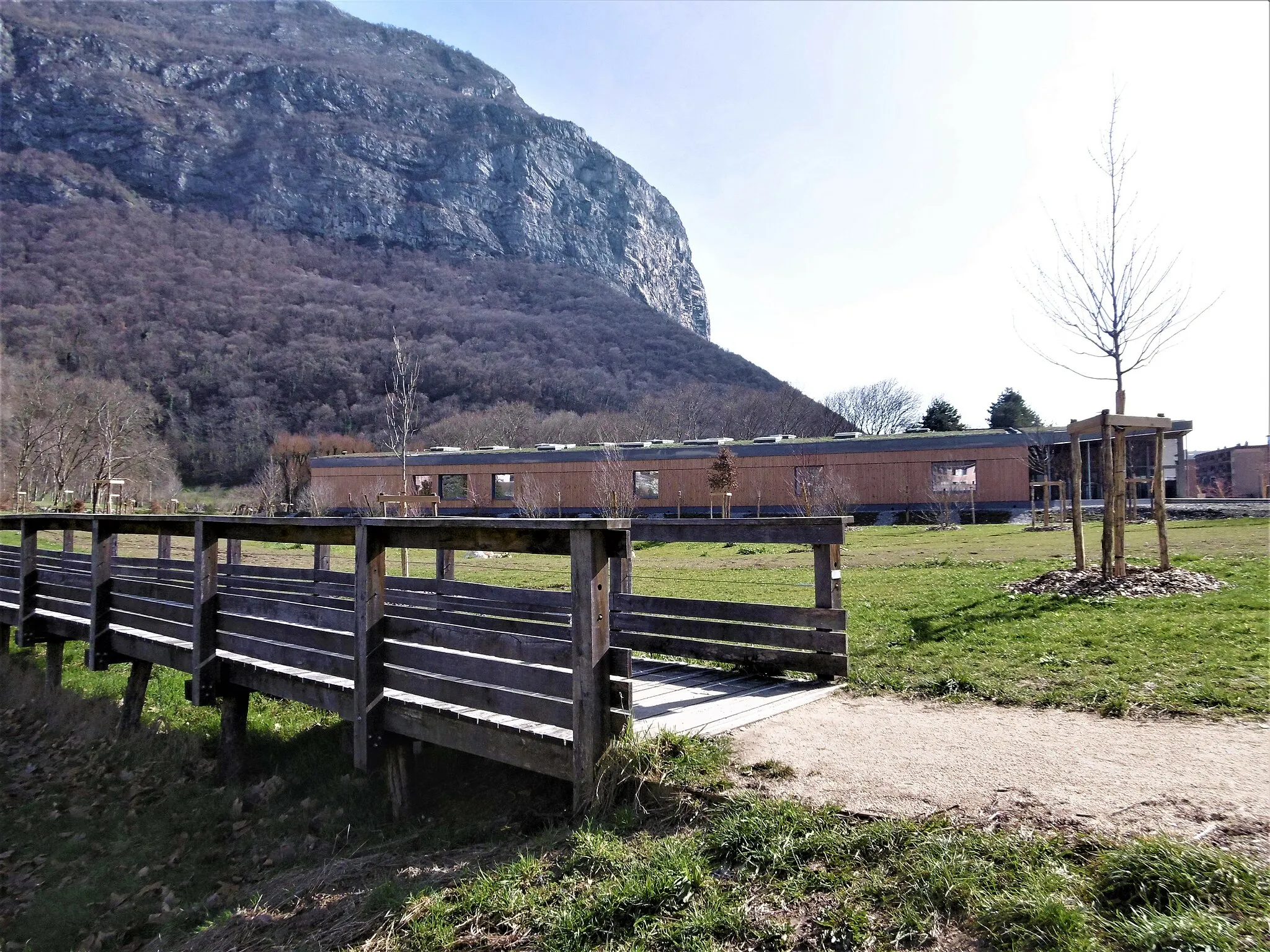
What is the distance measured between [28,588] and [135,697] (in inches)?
109

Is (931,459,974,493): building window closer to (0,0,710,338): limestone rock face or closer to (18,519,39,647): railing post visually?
(18,519,39,647): railing post

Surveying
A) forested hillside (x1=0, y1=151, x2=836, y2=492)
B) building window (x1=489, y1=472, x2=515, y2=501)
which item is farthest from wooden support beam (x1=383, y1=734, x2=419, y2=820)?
forested hillside (x1=0, y1=151, x2=836, y2=492)

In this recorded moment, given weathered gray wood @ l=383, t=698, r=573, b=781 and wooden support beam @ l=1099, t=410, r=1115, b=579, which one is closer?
weathered gray wood @ l=383, t=698, r=573, b=781

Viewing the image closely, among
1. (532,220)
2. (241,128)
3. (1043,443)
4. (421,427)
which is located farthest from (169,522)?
(241,128)

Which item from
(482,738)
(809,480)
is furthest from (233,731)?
(809,480)

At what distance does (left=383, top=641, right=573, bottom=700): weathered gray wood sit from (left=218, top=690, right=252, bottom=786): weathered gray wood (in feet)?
7.37

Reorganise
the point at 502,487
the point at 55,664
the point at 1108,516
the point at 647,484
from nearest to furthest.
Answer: the point at 1108,516 < the point at 55,664 < the point at 647,484 < the point at 502,487

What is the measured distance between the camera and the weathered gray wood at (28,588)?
8859 mm

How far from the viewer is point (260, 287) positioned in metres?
91.7

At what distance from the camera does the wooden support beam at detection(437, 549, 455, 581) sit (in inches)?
293

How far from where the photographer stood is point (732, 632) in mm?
5637

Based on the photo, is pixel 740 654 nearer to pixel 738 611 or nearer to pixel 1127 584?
pixel 738 611

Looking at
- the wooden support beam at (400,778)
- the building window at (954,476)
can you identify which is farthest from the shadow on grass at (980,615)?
the building window at (954,476)

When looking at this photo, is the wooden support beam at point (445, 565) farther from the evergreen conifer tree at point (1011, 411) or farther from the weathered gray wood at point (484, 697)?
the evergreen conifer tree at point (1011, 411)
